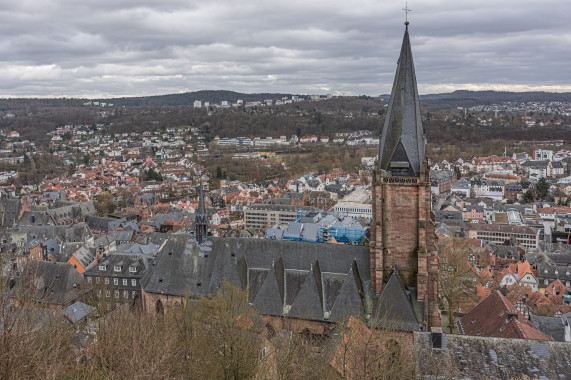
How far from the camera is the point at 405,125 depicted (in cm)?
2691

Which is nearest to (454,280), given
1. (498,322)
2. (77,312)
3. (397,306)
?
(498,322)

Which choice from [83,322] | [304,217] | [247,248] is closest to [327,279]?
[247,248]

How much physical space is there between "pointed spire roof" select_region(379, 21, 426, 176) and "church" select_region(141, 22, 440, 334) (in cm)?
5

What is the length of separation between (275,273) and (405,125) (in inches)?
473

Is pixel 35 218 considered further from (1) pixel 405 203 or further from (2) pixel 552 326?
(2) pixel 552 326

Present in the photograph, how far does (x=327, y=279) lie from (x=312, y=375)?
10269mm

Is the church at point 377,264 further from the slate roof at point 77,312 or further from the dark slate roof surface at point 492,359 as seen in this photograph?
the slate roof at point 77,312

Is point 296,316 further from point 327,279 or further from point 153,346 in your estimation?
point 153,346

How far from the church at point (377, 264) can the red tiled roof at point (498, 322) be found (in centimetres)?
489

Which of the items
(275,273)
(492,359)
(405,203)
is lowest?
(492,359)

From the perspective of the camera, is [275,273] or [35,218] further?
[35,218]

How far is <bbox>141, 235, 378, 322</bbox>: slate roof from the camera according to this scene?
28703 millimetres

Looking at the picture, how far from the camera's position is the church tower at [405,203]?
2675 cm

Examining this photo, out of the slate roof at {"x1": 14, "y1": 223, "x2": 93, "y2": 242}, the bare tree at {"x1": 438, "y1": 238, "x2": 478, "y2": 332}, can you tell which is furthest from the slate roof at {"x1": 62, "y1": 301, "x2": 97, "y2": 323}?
the slate roof at {"x1": 14, "y1": 223, "x2": 93, "y2": 242}
